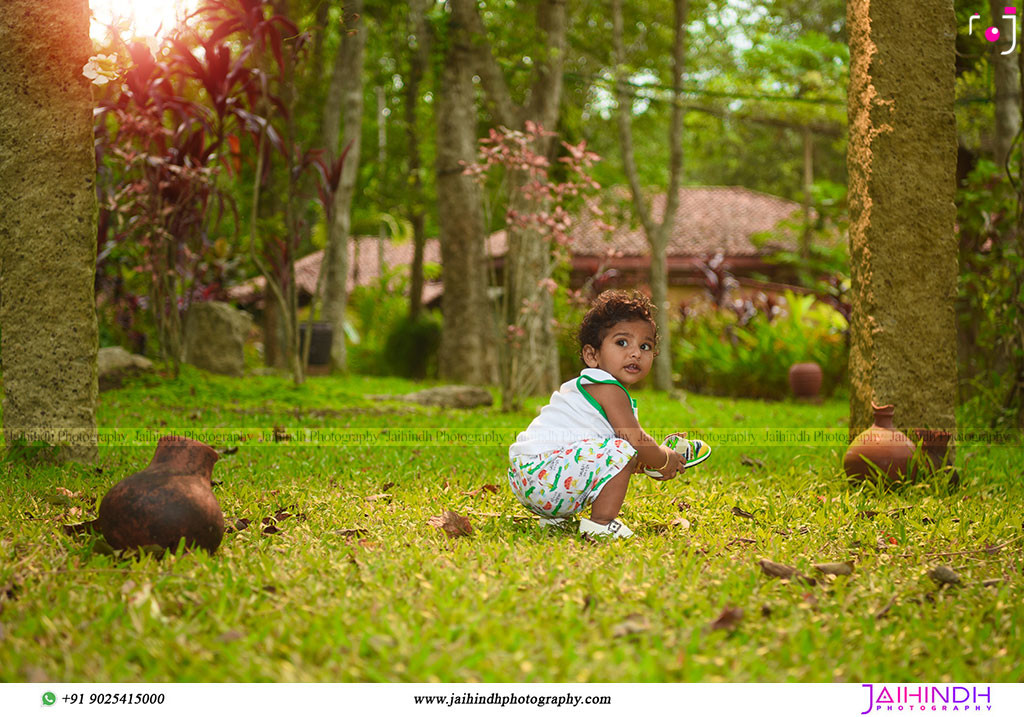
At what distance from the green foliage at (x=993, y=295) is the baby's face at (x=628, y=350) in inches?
110

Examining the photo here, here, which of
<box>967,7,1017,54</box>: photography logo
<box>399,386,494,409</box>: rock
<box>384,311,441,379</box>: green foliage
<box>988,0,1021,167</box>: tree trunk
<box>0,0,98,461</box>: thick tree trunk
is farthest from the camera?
<box>384,311,441,379</box>: green foliage

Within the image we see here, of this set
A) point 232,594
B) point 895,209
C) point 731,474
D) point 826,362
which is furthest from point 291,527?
point 826,362

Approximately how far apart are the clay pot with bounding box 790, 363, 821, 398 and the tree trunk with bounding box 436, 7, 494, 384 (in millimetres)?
3683

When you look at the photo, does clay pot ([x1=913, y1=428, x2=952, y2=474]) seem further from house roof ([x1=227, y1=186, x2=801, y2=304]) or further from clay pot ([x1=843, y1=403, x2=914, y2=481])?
house roof ([x1=227, y1=186, x2=801, y2=304])

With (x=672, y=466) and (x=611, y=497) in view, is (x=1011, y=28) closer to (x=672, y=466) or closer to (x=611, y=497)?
(x=672, y=466)

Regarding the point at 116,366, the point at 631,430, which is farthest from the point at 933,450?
the point at 116,366

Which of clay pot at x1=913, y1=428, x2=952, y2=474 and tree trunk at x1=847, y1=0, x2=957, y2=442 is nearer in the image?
clay pot at x1=913, y1=428, x2=952, y2=474

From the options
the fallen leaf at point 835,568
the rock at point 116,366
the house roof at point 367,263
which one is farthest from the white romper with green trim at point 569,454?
the house roof at point 367,263

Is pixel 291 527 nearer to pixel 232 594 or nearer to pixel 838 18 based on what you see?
pixel 232 594

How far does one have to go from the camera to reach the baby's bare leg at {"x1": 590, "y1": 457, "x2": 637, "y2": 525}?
2.79 meters

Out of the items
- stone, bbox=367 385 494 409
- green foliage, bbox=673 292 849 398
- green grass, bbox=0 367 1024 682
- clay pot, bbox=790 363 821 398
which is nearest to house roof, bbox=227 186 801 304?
green foliage, bbox=673 292 849 398

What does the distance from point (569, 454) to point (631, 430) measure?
0.74 ft

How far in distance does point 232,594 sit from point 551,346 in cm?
718

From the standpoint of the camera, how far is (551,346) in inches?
360
